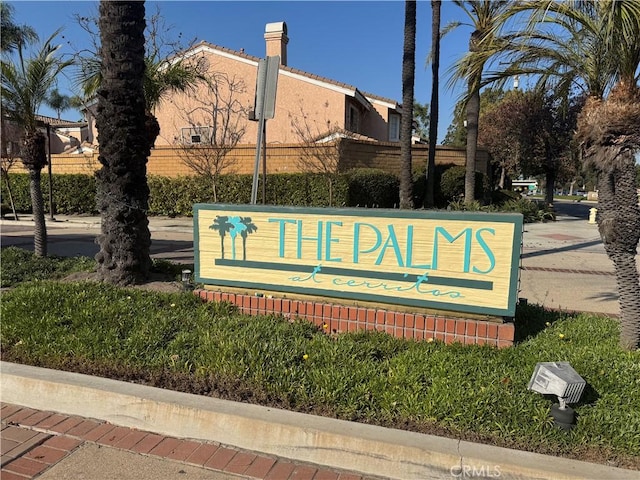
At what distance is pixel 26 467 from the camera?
2.60 metres

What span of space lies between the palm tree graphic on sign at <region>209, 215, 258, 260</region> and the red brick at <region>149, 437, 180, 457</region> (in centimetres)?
196

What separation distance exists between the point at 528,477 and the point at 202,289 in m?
3.45

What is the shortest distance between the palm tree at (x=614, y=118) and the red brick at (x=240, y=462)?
9.89 feet

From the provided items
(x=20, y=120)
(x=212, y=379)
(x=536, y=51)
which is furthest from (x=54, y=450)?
(x=20, y=120)

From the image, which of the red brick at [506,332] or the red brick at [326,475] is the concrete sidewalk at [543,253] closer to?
the red brick at [506,332]

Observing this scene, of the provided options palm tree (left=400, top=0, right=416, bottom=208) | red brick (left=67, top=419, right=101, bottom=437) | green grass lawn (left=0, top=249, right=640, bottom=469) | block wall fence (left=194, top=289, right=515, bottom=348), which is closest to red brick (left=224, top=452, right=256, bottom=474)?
green grass lawn (left=0, top=249, right=640, bottom=469)

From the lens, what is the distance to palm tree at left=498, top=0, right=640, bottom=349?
11.2 ft

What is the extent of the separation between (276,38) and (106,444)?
24.4 meters

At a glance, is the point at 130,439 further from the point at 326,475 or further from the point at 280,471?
the point at 326,475

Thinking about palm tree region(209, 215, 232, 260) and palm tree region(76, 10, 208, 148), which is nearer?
palm tree region(209, 215, 232, 260)

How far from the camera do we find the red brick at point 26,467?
8.38ft

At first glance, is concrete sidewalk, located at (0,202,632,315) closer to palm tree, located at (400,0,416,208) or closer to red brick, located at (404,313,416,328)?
red brick, located at (404,313,416,328)

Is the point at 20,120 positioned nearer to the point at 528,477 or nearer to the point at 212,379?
the point at 212,379

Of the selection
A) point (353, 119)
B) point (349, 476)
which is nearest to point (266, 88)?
point (349, 476)
